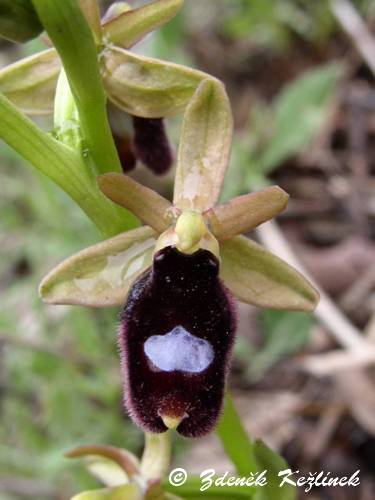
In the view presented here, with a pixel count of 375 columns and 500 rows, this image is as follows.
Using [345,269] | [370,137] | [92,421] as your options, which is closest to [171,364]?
[92,421]

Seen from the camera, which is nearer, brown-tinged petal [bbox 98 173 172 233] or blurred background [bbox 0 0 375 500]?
brown-tinged petal [bbox 98 173 172 233]

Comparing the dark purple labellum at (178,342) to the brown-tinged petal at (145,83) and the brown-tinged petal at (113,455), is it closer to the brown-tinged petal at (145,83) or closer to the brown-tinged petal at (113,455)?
the brown-tinged petal at (145,83)

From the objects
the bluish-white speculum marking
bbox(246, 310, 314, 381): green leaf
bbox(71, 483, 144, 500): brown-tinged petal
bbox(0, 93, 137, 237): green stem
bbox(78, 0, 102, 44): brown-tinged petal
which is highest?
bbox(78, 0, 102, 44): brown-tinged petal

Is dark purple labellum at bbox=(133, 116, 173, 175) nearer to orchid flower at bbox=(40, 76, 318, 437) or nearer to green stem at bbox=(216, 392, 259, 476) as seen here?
orchid flower at bbox=(40, 76, 318, 437)

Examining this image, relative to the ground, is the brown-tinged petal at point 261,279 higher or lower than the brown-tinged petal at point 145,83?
lower

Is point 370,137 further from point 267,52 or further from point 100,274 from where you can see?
point 100,274

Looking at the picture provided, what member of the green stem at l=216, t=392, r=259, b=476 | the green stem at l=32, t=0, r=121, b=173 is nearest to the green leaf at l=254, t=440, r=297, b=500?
the green stem at l=216, t=392, r=259, b=476

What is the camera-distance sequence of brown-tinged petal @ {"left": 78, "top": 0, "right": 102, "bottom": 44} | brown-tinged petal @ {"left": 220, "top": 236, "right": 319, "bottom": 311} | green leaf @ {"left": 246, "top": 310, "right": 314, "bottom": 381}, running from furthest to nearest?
green leaf @ {"left": 246, "top": 310, "right": 314, "bottom": 381} → brown-tinged petal @ {"left": 78, "top": 0, "right": 102, "bottom": 44} → brown-tinged petal @ {"left": 220, "top": 236, "right": 319, "bottom": 311}

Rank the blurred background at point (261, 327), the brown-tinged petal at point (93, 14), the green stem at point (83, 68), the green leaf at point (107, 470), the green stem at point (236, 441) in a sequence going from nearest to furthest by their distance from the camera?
the green stem at point (83, 68), the brown-tinged petal at point (93, 14), the green stem at point (236, 441), the green leaf at point (107, 470), the blurred background at point (261, 327)

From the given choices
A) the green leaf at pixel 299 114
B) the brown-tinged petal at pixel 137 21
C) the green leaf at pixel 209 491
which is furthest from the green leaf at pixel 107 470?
the green leaf at pixel 299 114
